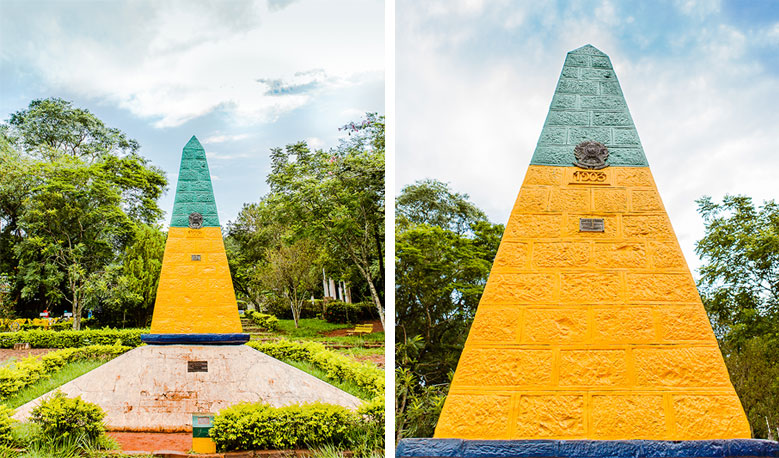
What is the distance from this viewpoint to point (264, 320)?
412 cm

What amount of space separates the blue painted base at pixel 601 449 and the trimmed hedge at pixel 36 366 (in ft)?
9.06

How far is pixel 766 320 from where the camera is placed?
355 cm

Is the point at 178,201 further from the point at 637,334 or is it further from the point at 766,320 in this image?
the point at 766,320

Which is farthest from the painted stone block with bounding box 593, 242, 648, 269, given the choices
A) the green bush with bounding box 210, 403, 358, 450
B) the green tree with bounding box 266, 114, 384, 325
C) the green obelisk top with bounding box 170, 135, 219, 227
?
the green obelisk top with bounding box 170, 135, 219, 227

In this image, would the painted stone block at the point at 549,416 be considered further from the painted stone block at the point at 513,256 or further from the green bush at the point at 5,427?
the green bush at the point at 5,427

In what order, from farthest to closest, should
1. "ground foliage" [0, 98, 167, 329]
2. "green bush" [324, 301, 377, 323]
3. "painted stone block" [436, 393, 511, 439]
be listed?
Answer: "green bush" [324, 301, 377, 323] → "ground foliage" [0, 98, 167, 329] → "painted stone block" [436, 393, 511, 439]

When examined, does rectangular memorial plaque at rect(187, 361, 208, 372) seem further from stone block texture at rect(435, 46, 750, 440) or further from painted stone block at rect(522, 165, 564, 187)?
painted stone block at rect(522, 165, 564, 187)

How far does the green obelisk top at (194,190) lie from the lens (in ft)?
13.0

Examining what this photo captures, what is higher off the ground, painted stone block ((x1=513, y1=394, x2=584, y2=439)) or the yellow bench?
the yellow bench

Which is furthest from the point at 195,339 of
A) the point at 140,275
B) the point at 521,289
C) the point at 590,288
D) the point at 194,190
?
the point at 590,288

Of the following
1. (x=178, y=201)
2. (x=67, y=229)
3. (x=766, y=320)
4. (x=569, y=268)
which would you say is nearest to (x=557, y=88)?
(x=569, y=268)

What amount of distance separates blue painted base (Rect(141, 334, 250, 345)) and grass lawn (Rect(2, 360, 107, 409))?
383 millimetres

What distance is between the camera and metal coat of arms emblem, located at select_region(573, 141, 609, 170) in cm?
283

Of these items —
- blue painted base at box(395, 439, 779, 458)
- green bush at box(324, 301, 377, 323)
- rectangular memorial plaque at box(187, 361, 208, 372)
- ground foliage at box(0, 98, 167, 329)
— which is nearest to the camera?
blue painted base at box(395, 439, 779, 458)
